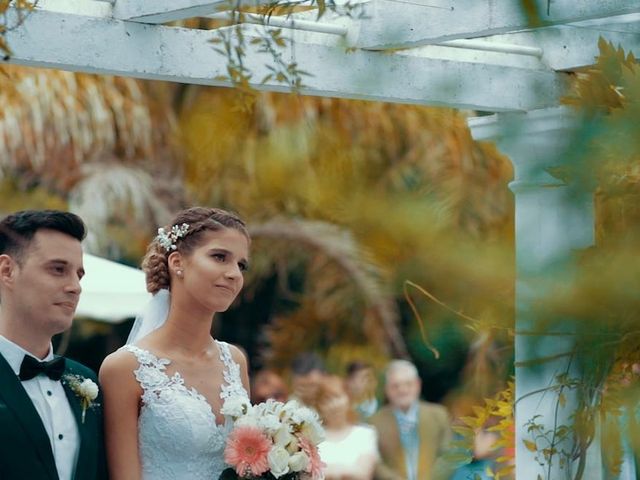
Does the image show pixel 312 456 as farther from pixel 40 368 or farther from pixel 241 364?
pixel 40 368

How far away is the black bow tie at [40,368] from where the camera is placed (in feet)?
7.69

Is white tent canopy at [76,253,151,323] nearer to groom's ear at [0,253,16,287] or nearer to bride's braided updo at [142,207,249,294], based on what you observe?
bride's braided updo at [142,207,249,294]

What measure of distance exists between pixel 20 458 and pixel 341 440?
13.2 ft

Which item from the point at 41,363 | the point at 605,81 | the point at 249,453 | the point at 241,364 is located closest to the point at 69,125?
the point at 241,364

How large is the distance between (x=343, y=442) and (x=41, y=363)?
3.96 metres

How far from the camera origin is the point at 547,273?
2.23ft

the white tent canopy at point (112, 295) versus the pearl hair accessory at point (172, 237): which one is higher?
the white tent canopy at point (112, 295)

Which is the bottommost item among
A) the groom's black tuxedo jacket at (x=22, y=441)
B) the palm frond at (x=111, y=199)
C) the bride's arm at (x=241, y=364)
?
the groom's black tuxedo jacket at (x=22, y=441)

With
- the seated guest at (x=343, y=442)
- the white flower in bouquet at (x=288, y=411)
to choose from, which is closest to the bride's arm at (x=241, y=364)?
the white flower in bouquet at (x=288, y=411)

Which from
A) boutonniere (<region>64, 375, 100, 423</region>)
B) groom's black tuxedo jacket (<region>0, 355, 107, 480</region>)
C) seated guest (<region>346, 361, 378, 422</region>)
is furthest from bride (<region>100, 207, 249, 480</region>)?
seated guest (<region>346, 361, 378, 422</region>)

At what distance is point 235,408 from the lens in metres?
2.88

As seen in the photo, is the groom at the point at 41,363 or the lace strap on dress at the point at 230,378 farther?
the lace strap on dress at the point at 230,378

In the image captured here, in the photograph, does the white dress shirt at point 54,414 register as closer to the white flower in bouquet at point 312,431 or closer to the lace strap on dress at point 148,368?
the lace strap on dress at point 148,368

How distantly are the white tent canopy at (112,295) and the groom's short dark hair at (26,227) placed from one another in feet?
18.1
